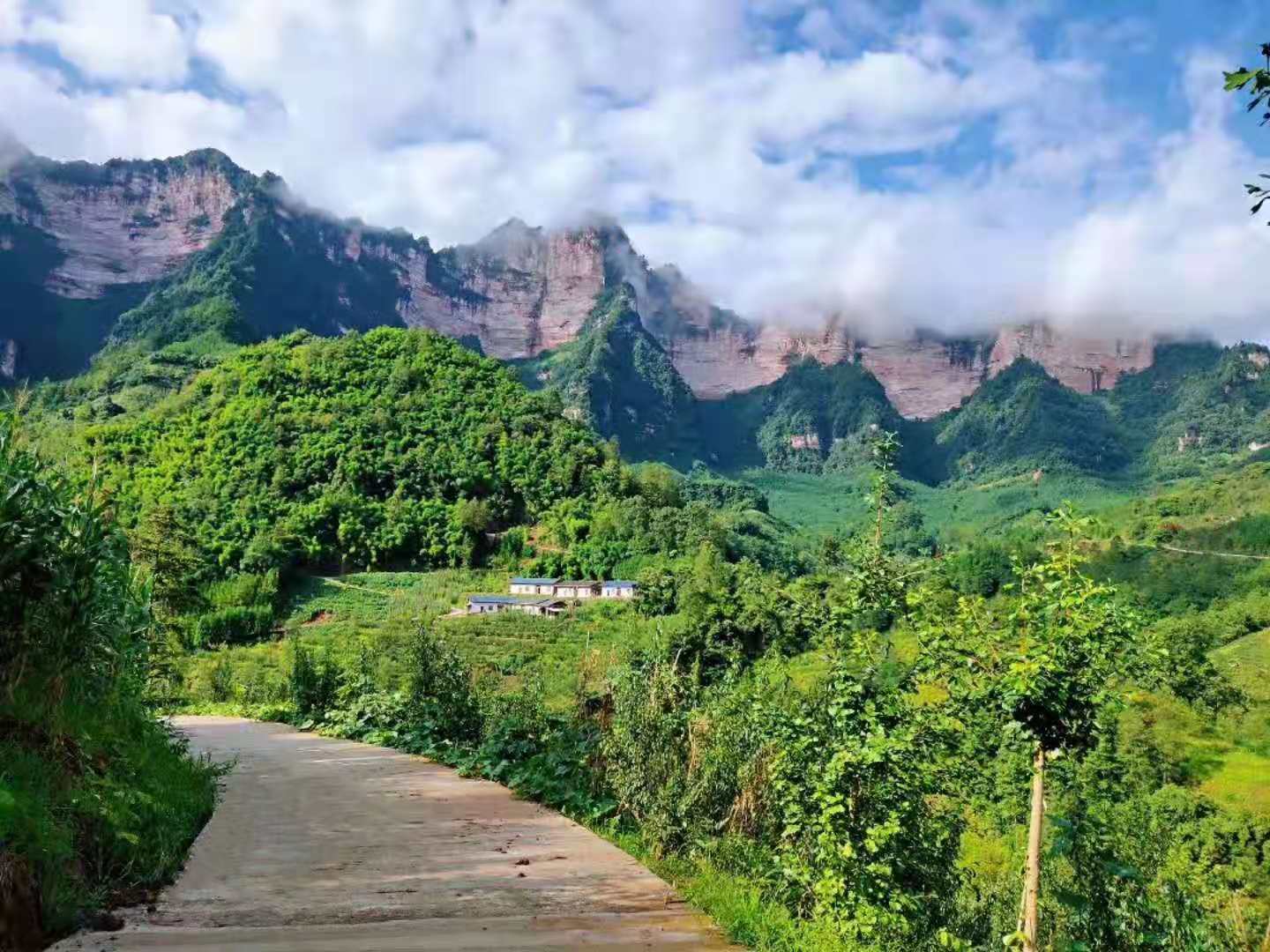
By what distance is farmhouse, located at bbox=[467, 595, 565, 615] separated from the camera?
149 feet

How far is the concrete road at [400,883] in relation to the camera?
14.5 feet

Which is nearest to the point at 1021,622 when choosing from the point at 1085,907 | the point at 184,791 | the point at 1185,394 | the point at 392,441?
the point at 1085,907

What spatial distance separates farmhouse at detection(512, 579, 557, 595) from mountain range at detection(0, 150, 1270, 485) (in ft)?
197

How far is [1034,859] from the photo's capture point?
4.04 m

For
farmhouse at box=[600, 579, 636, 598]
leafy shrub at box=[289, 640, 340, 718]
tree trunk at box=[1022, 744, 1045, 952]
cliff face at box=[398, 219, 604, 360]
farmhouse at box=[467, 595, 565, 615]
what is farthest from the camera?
cliff face at box=[398, 219, 604, 360]

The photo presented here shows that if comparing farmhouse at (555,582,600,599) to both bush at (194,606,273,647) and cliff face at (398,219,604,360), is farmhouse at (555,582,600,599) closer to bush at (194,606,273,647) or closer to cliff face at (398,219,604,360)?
bush at (194,606,273,647)

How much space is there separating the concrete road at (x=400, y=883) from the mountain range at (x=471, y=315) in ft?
312

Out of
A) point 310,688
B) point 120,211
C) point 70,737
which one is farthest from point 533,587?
point 120,211

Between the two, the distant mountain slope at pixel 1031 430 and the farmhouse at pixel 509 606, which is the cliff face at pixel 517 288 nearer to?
the distant mountain slope at pixel 1031 430

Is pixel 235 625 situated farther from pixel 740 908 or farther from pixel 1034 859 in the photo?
pixel 1034 859

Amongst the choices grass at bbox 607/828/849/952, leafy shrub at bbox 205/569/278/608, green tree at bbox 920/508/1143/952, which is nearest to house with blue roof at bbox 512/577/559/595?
leafy shrub at bbox 205/569/278/608

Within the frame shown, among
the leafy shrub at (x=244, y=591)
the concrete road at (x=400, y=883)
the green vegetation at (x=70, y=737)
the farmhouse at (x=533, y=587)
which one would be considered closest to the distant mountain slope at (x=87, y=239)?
the leafy shrub at (x=244, y=591)

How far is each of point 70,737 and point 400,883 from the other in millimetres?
2416

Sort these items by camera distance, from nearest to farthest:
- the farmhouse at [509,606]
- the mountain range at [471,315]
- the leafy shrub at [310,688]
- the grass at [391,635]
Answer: the leafy shrub at [310,688] < the grass at [391,635] < the farmhouse at [509,606] < the mountain range at [471,315]
